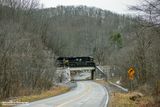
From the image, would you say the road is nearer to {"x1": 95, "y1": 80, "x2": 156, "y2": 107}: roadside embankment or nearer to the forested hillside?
{"x1": 95, "y1": 80, "x2": 156, "y2": 107}: roadside embankment

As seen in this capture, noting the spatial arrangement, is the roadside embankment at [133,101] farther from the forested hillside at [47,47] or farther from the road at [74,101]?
the forested hillside at [47,47]

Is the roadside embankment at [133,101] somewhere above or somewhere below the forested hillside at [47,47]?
below

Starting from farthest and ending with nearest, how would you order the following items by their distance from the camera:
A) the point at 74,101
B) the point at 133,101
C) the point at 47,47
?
1. the point at 47,47
2. the point at 74,101
3. the point at 133,101

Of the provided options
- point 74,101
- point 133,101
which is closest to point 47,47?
point 74,101

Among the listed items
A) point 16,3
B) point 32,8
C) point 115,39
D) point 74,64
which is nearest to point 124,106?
point 16,3

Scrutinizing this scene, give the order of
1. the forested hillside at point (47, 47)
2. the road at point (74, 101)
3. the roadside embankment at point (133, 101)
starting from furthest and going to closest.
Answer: the forested hillside at point (47, 47) → the road at point (74, 101) → the roadside embankment at point (133, 101)

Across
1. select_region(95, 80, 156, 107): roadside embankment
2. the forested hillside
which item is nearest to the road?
select_region(95, 80, 156, 107): roadside embankment

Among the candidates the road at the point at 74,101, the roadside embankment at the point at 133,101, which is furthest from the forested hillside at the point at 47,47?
the road at the point at 74,101

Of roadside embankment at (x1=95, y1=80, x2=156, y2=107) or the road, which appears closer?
roadside embankment at (x1=95, y1=80, x2=156, y2=107)

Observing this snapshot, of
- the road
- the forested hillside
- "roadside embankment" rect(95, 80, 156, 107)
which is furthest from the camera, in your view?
the forested hillside

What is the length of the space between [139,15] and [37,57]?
99.0 feet

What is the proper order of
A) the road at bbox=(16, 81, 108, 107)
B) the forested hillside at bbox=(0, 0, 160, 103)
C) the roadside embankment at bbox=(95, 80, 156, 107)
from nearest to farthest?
the roadside embankment at bbox=(95, 80, 156, 107) → the road at bbox=(16, 81, 108, 107) → the forested hillside at bbox=(0, 0, 160, 103)

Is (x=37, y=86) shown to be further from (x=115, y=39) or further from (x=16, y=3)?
Answer: (x=115, y=39)

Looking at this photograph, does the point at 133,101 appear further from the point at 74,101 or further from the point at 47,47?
the point at 47,47
